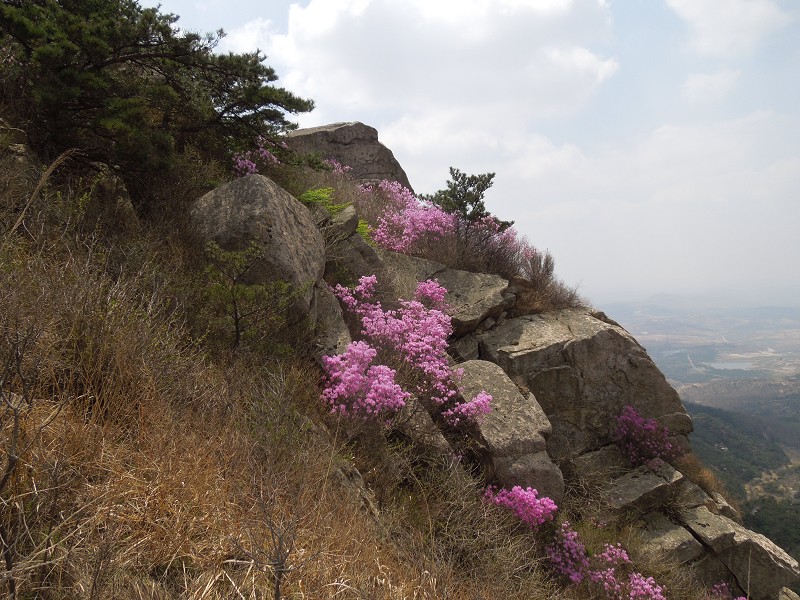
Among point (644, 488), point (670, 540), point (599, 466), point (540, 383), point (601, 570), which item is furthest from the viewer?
point (540, 383)

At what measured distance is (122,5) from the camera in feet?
19.6

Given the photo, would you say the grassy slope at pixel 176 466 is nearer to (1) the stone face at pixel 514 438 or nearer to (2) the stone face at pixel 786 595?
(1) the stone face at pixel 514 438

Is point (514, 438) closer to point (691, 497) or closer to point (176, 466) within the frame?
point (691, 497)

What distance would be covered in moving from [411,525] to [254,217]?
167 inches

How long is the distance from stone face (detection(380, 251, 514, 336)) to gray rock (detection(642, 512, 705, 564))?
16.0 feet

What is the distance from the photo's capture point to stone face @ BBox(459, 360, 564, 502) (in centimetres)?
646

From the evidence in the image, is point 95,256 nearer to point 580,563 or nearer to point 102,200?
point 102,200

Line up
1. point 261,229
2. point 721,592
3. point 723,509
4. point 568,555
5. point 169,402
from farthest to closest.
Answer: point 723,509 < point 721,592 < point 568,555 < point 261,229 < point 169,402

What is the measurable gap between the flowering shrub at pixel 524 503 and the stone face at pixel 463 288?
3754 millimetres

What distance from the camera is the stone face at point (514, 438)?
254 inches

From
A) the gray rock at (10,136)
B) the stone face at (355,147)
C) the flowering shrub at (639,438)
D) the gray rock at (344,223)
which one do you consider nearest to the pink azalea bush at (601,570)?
the flowering shrub at (639,438)

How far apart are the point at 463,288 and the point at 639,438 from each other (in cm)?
485

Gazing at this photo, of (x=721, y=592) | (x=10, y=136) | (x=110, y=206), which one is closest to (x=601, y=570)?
(x=721, y=592)

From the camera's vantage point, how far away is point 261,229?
228 inches
